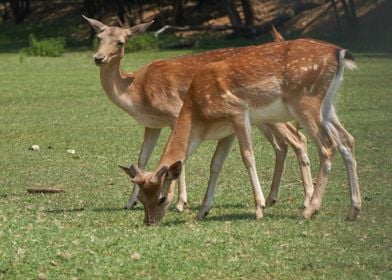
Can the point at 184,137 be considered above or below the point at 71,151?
above

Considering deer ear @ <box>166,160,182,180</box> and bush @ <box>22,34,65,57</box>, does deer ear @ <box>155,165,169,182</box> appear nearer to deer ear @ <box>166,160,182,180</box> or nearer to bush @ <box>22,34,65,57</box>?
deer ear @ <box>166,160,182,180</box>

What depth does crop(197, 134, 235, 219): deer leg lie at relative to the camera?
9508 millimetres

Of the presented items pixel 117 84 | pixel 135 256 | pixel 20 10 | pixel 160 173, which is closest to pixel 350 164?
pixel 160 173

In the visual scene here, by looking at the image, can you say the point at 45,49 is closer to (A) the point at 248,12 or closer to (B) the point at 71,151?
(A) the point at 248,12

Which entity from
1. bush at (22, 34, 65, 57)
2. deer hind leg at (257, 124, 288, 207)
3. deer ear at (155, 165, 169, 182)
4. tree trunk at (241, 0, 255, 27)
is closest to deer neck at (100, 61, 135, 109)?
deer hind leg at (257, 124, 288, 207)

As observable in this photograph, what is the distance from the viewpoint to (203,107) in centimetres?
947

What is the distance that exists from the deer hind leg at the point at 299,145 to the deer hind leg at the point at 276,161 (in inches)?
1.7

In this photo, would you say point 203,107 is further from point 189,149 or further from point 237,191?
point 237,191

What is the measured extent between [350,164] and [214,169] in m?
1.25

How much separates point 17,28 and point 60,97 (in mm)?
22328

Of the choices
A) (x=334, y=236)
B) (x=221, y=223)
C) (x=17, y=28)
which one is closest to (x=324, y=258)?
(x=334, y=236)

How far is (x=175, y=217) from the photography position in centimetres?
975

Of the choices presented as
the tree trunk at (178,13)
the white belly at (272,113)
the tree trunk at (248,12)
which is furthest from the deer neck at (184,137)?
the tree trunk at (178,13)

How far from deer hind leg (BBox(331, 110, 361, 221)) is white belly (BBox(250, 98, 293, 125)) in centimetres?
45
